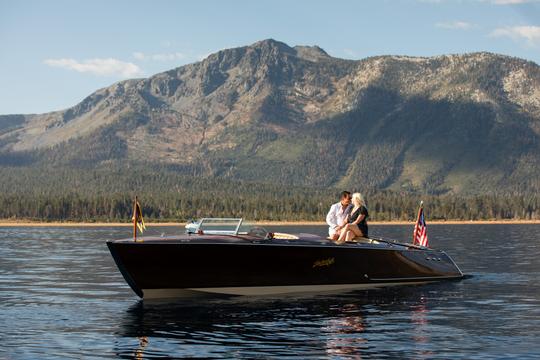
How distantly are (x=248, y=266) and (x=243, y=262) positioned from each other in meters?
0.31

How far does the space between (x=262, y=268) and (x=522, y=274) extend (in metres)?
18.1

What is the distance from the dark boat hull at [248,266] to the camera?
30.8m

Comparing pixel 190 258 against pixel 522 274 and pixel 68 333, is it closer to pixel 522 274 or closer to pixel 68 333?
pixel 68 333

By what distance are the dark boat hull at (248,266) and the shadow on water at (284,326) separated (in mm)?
527

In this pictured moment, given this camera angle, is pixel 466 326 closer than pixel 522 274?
Yes

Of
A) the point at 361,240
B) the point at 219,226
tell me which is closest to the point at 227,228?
the point at 219,226

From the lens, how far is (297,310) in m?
29.9

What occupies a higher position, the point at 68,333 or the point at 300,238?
the point at 300,238

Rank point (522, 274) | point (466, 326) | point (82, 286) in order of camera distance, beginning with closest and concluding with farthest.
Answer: point (466, 326) → point (82, 286) → point (522, 274)

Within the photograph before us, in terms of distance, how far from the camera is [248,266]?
31953 mm

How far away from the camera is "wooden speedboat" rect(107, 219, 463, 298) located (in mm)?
30812

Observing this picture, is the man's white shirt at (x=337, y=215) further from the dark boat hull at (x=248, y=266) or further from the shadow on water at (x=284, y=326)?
the shadow on water at (x=284, y=326)

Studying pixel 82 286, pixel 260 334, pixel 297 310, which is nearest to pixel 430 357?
pixel 260 334

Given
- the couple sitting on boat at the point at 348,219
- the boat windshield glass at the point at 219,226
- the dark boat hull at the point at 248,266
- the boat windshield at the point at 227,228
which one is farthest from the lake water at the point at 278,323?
the boat windshield glass at the point at 219,226
